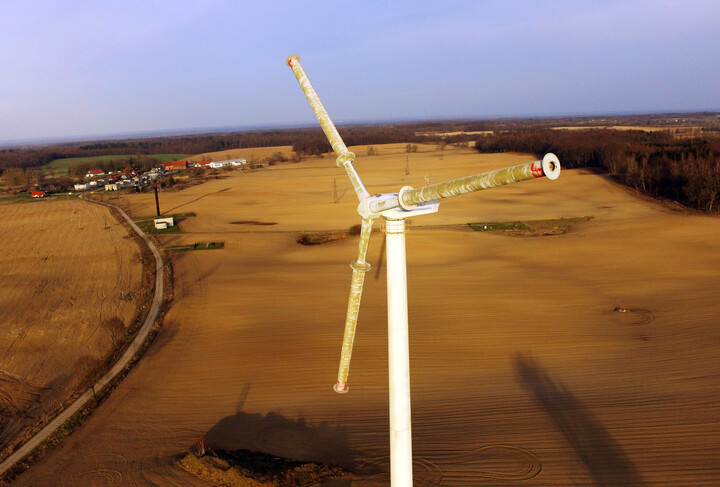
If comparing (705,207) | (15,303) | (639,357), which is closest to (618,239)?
(705,207)

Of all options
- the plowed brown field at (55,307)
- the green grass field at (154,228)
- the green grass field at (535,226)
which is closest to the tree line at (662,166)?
the green grass field at (535,226)

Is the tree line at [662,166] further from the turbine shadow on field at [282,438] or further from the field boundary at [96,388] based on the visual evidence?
the field boundary at [96,388]

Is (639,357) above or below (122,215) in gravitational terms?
below

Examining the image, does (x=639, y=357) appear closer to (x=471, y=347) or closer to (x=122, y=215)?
(x=471, y=347)

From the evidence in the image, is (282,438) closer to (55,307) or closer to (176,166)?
(55,307)

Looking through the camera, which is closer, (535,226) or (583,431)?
(583,431)

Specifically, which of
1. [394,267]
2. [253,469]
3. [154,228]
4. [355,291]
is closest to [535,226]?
[154,228]

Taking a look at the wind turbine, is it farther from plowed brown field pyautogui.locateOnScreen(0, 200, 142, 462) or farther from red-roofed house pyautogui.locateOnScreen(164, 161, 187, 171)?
red-roofed house pyautogui.locateOnScreen(164, 161, 187, 171)
